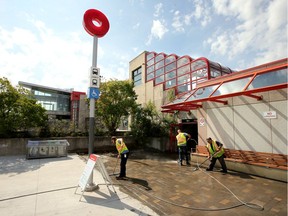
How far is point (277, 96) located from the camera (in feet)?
20.6

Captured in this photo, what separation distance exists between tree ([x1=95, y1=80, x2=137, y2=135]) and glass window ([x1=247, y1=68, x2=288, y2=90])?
894cm

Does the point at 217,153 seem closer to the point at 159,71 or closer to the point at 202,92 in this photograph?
the point at 202,92

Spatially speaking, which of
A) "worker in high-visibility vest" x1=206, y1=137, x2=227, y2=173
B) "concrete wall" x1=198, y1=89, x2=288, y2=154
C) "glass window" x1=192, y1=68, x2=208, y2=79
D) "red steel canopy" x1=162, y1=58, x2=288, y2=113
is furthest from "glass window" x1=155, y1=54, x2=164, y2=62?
"worker in high-visibility vest" x1=206, y1=137, x2=227, y2=173

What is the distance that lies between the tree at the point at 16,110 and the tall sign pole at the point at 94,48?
7.60m

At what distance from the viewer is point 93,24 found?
5.27 m

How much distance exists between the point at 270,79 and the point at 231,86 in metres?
1.59

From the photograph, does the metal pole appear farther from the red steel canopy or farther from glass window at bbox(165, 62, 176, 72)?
glass window at bbox(165, 62, 176, 72)

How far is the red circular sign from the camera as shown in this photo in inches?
203

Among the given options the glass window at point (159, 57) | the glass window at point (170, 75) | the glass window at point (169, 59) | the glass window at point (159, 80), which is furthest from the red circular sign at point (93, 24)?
the glass window at point (159, 57)

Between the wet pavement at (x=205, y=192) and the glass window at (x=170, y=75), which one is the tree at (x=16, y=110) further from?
the glass window at (x=170, y=75)

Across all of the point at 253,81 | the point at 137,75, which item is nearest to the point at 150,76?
the point at 137,75

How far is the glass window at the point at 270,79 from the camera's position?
606cm

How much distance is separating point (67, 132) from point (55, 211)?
9965 mm

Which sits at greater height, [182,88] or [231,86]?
[182,88]
